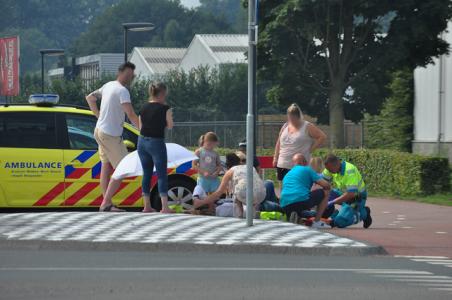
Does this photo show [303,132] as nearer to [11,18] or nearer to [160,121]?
[160,121]

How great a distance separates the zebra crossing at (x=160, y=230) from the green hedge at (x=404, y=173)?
35.1 feet

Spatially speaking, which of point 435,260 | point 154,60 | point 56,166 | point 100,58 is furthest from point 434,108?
point 100,58

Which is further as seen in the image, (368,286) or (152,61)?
(152,61)

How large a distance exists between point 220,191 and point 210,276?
568 cm

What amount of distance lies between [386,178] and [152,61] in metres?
79.7

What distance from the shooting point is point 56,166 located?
683 inches

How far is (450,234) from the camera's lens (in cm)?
1625

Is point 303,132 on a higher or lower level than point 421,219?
higher

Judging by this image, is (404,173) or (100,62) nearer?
(404,173)

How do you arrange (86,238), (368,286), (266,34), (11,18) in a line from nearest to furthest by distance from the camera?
(368,286) → (86,238) → (266,34) → (11,18)

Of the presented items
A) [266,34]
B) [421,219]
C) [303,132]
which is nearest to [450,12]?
[266,34]

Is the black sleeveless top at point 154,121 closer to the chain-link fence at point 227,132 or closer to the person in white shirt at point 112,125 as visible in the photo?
the person in white shirt at point 112,125

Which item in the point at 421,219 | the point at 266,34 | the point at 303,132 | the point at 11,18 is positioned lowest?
the point at 421,219

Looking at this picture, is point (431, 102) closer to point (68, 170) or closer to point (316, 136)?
point (316, 136)
